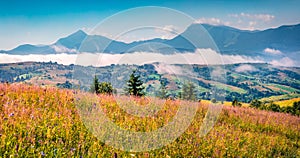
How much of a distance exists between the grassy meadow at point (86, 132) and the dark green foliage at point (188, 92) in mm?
643

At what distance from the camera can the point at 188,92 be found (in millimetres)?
12680

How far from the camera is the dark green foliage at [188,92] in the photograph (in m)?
11.6

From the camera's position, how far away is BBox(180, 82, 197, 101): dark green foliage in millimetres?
11562

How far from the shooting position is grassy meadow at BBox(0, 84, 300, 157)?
511cm

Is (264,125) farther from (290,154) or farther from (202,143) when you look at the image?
(202,143)

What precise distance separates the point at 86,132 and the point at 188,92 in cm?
718

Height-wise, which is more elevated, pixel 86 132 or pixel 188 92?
pixel 188 92

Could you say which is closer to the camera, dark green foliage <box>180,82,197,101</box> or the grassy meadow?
the grassy meadow

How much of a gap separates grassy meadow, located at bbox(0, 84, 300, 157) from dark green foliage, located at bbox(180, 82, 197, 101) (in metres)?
0.64

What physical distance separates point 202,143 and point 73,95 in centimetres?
450

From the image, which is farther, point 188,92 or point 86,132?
point 188,92

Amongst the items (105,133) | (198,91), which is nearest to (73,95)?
(105,133)

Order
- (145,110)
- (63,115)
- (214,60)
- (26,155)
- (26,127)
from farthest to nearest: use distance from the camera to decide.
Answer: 1. (214,60)
2. (145,110)
3. (63,115)
4. (26,127)
5. (26,155)

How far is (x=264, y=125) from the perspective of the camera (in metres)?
11.9
